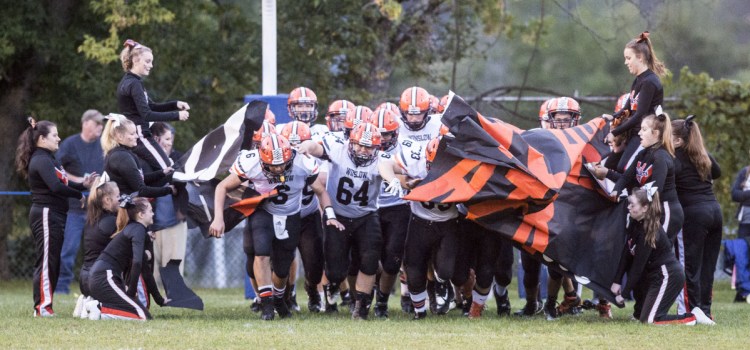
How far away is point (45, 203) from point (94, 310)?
126 centimetres

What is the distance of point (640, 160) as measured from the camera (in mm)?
10023

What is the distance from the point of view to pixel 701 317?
33.0 ft

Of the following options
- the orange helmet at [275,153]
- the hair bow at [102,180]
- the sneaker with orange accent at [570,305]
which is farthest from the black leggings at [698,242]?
the hair bow at [102,180]

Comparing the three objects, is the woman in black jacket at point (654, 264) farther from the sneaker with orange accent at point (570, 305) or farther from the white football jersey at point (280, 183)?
the white football jersey at point (280, 183)

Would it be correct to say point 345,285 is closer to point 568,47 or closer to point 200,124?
point 200,124

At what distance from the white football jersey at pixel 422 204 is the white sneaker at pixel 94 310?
287 centimetres

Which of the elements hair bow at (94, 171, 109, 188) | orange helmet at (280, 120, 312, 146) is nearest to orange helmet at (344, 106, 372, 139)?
orange helmet at (280, 120, 312, 146)

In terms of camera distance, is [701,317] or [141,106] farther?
[141,106]

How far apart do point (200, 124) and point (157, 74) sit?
3.58 feet

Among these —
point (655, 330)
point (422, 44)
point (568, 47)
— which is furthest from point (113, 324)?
point (568, 47)

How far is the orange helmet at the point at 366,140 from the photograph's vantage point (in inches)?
410

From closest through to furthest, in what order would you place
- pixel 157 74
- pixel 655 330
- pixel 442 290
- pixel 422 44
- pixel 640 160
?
pixel 655 330, pixel 640 160, pixel 442 290, pixel 157 74, pixel 422 44

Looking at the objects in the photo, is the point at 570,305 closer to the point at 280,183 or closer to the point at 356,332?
the point at 356,332

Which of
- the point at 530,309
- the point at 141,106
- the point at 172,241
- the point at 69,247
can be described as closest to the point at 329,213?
the point at 141,106
